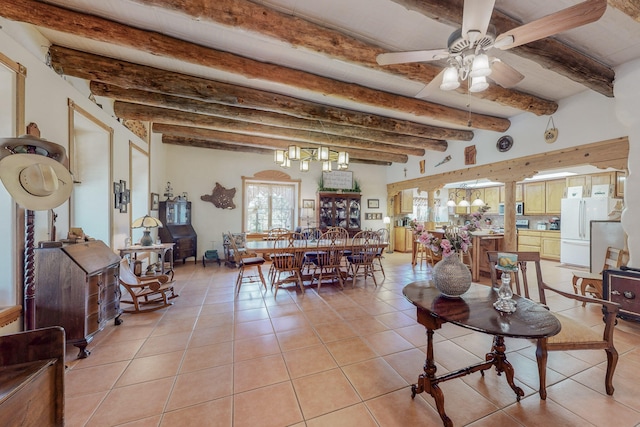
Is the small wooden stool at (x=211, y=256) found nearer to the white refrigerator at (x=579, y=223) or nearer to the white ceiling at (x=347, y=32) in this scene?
the white ceiling at (x=347, y=32)

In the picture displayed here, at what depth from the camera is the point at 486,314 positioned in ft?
4.69

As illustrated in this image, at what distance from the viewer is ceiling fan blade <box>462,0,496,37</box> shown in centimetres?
134

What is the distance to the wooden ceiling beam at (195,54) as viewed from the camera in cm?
199

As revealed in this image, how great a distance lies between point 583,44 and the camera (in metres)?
2.49

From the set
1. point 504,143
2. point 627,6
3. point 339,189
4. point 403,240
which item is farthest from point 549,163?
point 339,189

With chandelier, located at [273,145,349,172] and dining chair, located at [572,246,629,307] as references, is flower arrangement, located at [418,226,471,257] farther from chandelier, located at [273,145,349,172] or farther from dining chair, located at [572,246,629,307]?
dining chair, located at [572,246,629,307]

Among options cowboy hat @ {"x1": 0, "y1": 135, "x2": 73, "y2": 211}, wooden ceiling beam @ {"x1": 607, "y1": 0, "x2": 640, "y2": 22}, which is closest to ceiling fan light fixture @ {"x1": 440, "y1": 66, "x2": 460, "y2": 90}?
wooden ceiling beam @ {"x1": 607, "y1": 0, "x2": 640, "y2": 22}

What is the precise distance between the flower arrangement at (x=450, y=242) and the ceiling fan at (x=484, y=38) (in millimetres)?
1160

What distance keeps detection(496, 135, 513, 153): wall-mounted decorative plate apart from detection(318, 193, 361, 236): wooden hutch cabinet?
3.47 metres

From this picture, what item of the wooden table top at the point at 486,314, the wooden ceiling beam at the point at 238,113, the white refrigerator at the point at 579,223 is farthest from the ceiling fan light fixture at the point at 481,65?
the white refrigerator at the point at 579,223

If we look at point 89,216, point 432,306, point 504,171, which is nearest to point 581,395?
point 432,306

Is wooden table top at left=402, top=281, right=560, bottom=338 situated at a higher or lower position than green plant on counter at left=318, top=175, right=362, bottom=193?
lower

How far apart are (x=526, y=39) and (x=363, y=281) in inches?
148

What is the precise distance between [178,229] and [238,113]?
313cm
